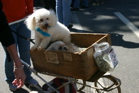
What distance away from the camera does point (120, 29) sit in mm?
6637

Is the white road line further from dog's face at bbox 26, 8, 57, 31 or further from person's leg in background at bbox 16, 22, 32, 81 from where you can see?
dog's face at bbox 26, 8, 57, 31

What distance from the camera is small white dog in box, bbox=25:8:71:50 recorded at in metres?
2.89

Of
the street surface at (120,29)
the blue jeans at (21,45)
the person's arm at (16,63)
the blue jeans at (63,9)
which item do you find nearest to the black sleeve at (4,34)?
the person's arm at (16,63)

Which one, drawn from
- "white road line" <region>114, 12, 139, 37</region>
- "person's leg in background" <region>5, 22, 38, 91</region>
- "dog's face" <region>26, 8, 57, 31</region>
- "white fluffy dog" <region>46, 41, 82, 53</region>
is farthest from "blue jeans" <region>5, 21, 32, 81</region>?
"white road line" <region>114, 12, 139, 37</region>

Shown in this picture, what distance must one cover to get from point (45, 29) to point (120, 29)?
4064mm

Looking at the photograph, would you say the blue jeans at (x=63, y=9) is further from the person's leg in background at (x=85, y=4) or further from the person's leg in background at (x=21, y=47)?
the person's leg in background at (x=85, y=4)

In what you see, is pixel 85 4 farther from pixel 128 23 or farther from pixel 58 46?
pixel 58 46

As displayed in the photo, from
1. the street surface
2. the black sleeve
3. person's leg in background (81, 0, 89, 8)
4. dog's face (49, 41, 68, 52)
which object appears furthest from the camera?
person's leg in background (81, 0, 89, 8)

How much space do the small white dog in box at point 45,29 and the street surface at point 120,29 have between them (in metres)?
1.22

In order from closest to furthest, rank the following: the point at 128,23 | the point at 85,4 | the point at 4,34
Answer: the point at 4,34 → the point at 128,23 → the point at 85,4

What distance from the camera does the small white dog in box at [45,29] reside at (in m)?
2.89

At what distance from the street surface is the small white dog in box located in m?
1.22

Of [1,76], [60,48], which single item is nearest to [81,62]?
[60,48]

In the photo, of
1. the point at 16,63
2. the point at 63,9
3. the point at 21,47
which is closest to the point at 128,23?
the point at 63,9
